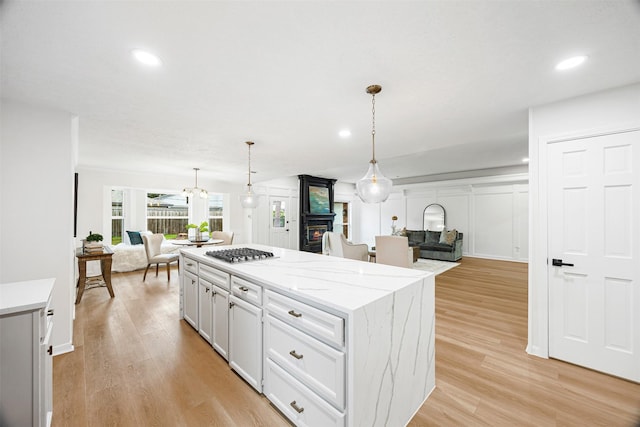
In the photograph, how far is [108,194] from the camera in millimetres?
5770

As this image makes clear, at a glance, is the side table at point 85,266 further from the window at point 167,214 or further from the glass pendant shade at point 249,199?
the window at point 167,214

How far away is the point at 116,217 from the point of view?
6180mm

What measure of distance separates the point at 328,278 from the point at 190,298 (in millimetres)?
2048

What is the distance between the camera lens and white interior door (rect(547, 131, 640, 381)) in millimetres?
2037

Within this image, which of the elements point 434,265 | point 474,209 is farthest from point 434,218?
point 434,265

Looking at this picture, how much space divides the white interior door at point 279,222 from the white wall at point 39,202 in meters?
5.45

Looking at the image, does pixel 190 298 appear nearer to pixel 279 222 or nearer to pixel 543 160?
pixel 543 160

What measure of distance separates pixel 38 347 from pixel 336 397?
150cm

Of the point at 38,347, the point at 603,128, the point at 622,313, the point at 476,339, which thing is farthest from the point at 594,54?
the point at 38,347

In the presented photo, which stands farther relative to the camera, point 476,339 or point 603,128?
point 476,339

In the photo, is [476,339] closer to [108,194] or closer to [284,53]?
[284,53]

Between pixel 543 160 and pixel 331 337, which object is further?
pixel 543 160

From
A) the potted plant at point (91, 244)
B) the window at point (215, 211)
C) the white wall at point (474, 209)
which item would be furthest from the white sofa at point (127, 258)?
the white wall at point (474, 209)

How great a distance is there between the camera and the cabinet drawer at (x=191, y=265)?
283cm
